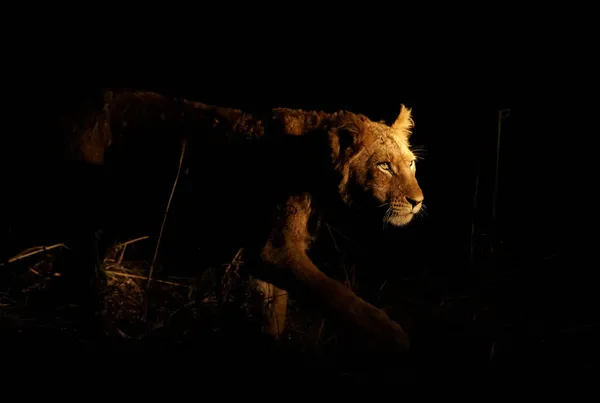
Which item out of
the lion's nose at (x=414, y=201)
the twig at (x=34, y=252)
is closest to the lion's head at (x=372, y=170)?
the lion's nose at (x=414, y=201)

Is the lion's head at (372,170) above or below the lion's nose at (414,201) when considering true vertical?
above

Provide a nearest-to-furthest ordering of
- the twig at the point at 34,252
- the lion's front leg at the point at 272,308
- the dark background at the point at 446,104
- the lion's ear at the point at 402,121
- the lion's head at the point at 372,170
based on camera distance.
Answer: the lion's head at the point at 372,170
the twig at the point at 34,252
the lion's front leg at the point at 272,308
the lion's ear at the point at 402,121
the dark background at the point at 446,104

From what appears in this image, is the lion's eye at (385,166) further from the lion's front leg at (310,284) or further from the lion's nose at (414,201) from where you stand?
the lion's front leg at (310,284)

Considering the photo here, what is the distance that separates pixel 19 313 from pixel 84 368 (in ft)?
2.64

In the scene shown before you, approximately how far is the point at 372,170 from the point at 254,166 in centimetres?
62

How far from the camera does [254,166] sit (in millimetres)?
3094

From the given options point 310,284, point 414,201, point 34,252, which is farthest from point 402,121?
point 34,252

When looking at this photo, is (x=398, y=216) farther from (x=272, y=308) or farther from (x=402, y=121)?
(x=272, y=308)

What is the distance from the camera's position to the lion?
10.0ft

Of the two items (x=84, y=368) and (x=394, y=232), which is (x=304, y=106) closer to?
(x=394, y=232)

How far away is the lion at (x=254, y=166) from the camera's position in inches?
120

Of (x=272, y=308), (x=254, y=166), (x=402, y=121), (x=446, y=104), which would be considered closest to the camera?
(x=254, y=166)

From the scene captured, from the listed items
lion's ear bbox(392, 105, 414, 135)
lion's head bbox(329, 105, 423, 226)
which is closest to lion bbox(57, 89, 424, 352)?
lion's head bbox(329, 105, 423, 226)

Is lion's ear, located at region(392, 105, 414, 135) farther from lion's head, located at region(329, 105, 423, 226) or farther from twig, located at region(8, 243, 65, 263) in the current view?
twig, located at region(8, 243, 65, 263)
